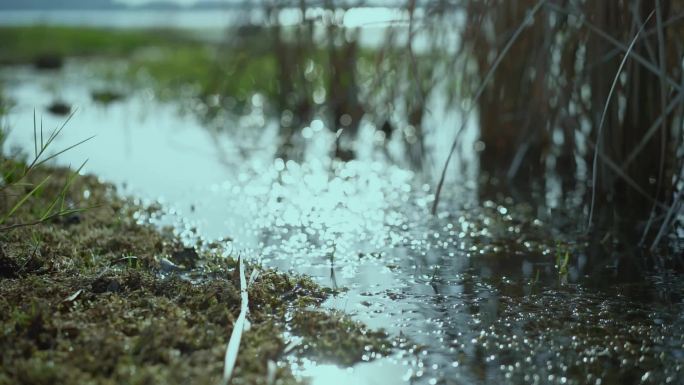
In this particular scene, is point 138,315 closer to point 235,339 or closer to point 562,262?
point 235,339

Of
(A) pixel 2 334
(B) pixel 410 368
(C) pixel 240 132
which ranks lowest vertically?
(B) pixel 410 368

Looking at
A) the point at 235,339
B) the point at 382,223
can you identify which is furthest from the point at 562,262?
the point at 235,339

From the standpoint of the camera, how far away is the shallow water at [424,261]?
1772 mm

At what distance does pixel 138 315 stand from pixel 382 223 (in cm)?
115

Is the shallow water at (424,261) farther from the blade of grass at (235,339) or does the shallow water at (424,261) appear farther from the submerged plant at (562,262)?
the blade of grass at (235,339)

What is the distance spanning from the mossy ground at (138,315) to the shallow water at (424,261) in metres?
0.10

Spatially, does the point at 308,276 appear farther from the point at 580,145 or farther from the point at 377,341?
the point at 580,145

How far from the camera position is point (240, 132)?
16.1 feet

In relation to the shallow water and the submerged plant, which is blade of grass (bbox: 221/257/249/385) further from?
the submerged plant

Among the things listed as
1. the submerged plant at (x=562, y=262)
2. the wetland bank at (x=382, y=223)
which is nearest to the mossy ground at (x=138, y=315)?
the wetland bank at (x=382, y=223)

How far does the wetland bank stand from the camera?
1.77 meters

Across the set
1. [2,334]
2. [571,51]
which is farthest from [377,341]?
[571,51]

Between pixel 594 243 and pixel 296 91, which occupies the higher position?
pixel 296 91

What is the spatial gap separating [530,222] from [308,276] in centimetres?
97
